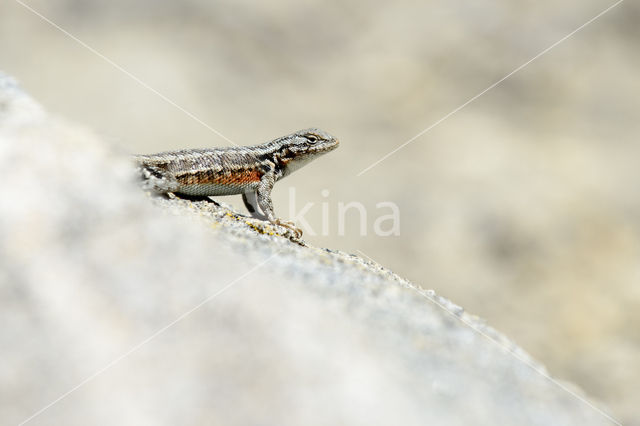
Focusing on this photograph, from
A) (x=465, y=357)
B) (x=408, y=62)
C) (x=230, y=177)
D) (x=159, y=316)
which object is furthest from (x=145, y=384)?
(x=408, y=62)

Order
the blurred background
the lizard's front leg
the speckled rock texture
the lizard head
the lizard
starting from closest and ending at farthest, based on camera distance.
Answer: the speckled rock texture → the lizard → the lizard's front leg → the lizard head → the blurred background

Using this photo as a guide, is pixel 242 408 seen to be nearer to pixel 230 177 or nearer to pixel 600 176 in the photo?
pixel 230 177

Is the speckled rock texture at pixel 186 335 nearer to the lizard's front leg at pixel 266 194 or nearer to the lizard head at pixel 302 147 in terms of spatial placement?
the lizard's front leg at pixel 266 194

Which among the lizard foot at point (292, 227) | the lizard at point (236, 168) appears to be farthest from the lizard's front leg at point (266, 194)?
the lizard foot at point (292, 227)

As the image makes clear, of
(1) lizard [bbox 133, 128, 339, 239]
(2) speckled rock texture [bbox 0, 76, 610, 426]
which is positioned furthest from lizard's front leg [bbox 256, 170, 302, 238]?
(2) speckled rock texture [bbox 0, 76, 610, 426]

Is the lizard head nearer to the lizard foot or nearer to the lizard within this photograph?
the lizard

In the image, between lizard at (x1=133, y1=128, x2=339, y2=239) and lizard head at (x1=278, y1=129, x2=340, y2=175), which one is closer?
lizard at (x1=133, y1=128, x2=339, y2=239)
